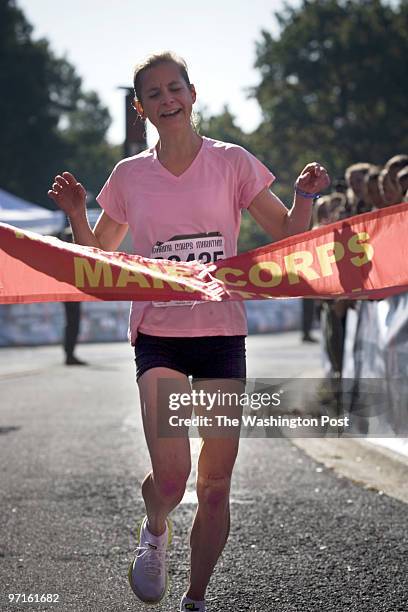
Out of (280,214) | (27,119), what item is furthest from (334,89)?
(280,214)

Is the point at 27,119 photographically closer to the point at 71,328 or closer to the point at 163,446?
the point at 71,328

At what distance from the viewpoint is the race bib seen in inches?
170

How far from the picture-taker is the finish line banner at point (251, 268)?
436 centimetres

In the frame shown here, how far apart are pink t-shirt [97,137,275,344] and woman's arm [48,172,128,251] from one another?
0.18 metres

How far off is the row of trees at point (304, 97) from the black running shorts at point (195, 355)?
49887 mm

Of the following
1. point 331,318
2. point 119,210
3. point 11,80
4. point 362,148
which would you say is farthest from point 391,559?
point 11,80

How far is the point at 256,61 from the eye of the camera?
2484 inches

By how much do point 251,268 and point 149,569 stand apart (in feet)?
3.83

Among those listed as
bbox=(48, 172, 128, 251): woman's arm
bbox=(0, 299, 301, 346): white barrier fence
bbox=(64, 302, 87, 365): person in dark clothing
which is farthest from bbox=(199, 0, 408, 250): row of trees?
bbox=(48, 172, 128, 251): woman's arm

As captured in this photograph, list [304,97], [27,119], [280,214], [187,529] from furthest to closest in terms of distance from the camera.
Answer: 1. [304,97]
2. [27,119]
3. [187,529]
4. [280,214]

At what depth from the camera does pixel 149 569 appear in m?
4.30

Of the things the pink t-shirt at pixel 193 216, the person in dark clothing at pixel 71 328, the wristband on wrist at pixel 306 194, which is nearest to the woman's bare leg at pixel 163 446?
the pink t-shirt at pixel 193 216

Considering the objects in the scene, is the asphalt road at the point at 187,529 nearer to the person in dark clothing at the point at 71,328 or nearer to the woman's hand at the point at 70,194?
the woman's hand at the point at 70,194

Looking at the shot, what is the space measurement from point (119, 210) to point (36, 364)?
16.9 m
